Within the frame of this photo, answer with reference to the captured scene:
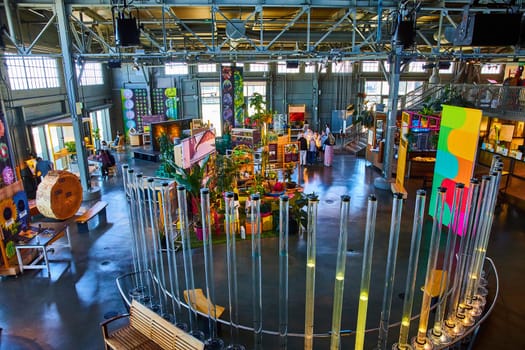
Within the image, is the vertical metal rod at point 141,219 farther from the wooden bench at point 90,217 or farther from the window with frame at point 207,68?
A: the window with frame at point 207,68

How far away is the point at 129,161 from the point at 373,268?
13457 millimetres

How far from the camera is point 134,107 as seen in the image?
72.4 feet

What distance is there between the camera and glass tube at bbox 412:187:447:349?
402 cm

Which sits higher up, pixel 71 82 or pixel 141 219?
pixel 71 82

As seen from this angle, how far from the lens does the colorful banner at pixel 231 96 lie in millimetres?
17234

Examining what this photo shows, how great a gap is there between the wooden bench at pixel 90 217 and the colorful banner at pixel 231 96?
8.27 m

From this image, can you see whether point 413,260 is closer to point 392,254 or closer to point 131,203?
point 392,254

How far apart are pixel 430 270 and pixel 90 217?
8.12 metres

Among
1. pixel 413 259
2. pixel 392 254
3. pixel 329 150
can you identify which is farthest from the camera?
pixel 329 150

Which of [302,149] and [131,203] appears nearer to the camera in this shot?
[131,203]

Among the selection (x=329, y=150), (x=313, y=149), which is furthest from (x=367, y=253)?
(x=313, y=149)

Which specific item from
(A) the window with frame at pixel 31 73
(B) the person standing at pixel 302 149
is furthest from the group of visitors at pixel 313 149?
(A) the window with frame at pixel 31 73

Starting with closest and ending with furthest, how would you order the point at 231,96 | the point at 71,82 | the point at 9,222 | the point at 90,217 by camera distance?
the point at 9,222 → the point at 90,217 → the point at 71,82 → the point at 231,96

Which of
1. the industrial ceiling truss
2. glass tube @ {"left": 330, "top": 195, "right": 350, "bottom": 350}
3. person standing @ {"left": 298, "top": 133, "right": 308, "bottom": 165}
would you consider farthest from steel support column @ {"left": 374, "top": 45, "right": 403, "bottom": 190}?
glass tube @ {"left": 330, "top": 195, "right": 350, "bottom": 350}
